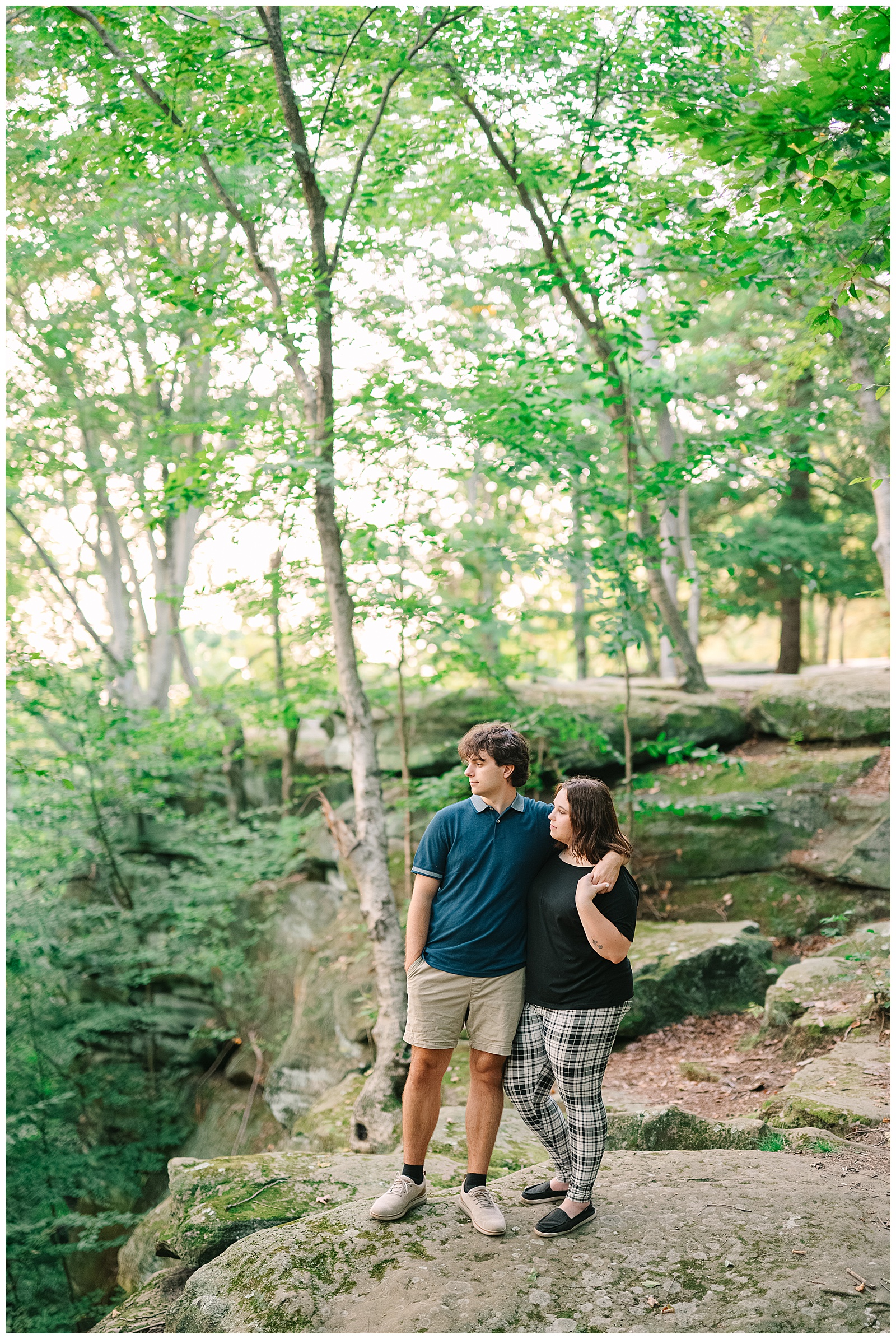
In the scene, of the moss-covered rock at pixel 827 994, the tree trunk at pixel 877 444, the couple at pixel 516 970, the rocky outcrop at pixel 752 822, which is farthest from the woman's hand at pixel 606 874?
the tree trunk at pixel 877 444

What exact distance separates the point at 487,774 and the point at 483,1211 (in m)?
1.58

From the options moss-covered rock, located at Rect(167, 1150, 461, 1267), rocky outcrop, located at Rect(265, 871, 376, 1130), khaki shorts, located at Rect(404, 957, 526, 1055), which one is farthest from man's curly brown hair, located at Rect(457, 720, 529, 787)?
rocky outcrop, located at Rect(265, 871, 376, 1130)

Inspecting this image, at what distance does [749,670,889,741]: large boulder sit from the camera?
8.71 meters

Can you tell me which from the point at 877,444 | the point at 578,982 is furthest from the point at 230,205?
the point at 877,444

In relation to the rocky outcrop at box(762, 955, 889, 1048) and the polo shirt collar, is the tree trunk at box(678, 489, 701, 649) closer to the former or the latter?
the rocky outcrop at box(762, 955, 889, 1048)

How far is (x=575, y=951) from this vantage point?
115 inches

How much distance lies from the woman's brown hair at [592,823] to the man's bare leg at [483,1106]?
0.84 meters

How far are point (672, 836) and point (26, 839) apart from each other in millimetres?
6479

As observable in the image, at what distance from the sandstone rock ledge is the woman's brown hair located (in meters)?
1.34

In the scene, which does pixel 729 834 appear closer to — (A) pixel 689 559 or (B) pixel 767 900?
(B) pixel 767 900

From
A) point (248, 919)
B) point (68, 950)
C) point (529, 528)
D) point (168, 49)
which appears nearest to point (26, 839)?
point (68, 950)

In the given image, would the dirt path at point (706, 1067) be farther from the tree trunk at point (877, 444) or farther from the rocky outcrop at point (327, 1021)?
the tree trunk at point (877, 444)

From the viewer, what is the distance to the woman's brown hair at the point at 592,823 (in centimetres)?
296

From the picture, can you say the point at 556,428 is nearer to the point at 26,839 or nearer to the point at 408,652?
the point at 408,652
